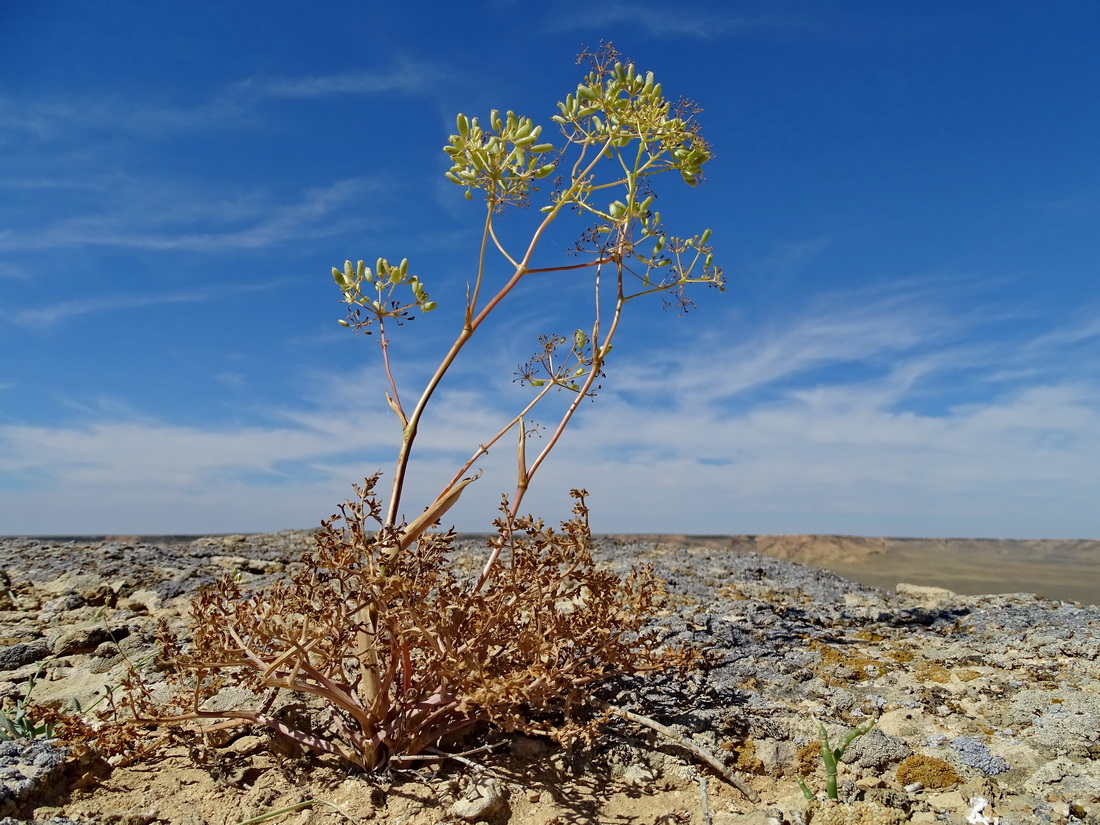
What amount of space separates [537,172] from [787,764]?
2723 millimetres

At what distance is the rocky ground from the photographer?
104 inches

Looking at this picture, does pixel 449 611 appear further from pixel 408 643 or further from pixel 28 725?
pixel 28 725

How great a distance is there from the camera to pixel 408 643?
280cm

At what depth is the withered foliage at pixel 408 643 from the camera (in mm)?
2668

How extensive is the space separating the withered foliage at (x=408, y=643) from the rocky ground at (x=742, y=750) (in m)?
0.17

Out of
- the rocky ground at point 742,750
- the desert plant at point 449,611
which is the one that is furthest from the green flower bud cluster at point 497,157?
the rocky ground at point 742,750

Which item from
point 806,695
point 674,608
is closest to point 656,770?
point 806,695

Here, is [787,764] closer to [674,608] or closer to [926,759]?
[926,759]

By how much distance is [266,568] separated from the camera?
6.80 m

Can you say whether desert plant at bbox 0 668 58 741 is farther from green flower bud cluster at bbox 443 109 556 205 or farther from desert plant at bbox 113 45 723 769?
green flower bud cluster at bbox 443 109 556 205

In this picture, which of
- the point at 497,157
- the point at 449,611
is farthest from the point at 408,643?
the point at 497,157

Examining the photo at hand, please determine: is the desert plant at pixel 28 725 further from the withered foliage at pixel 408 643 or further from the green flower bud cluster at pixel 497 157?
the green flower bud cluster at pixel 497 157

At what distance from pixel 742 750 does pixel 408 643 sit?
4.92 feet

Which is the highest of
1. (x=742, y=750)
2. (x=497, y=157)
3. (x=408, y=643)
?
(x=497, y=157)
